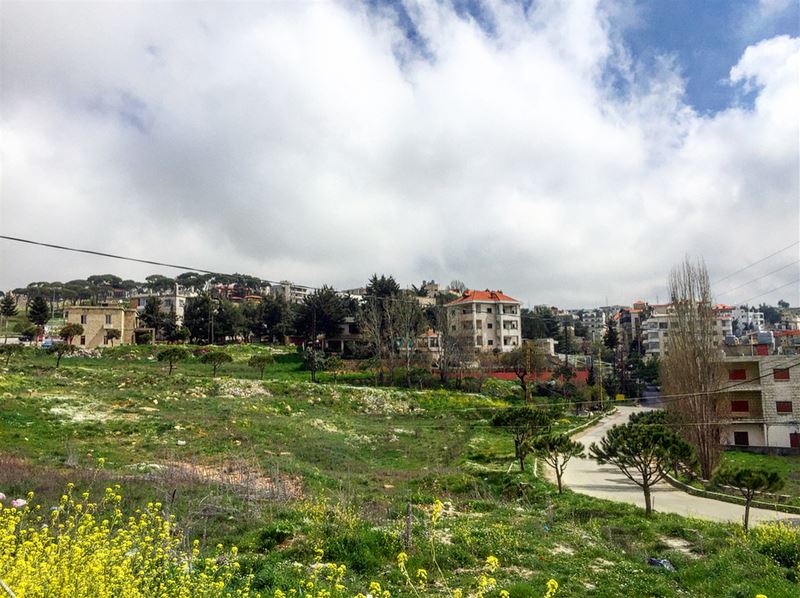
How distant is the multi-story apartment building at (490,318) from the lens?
6906cm

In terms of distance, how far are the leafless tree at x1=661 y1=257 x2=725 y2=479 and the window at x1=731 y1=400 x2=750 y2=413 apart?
9774mm

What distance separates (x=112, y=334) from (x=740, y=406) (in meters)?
61.0

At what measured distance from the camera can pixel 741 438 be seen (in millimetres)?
35344

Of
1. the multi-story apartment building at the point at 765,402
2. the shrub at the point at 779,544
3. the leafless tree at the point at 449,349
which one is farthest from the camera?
the leafless tree at the point at 449,349

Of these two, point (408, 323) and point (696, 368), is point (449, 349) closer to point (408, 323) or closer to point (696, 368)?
point (408, 323)

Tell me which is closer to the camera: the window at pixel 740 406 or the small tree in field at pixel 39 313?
the window at pixel 740 406

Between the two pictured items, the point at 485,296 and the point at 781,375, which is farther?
the point at 485,296

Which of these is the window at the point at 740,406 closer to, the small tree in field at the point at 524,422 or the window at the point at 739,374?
the window at the point at 739,374

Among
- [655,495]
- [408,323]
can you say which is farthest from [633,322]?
[655,495]

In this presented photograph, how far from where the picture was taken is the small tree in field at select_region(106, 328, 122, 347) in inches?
2367

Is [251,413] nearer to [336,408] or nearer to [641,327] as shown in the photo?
[336,408]

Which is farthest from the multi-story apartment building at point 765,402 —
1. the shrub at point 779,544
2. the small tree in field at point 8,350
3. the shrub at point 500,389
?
the small tree in field at point 8,350

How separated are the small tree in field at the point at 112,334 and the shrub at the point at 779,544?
208ft

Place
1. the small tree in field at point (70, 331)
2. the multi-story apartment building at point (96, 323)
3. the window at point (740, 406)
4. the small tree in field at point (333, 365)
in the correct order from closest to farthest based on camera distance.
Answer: the window at point (740, 406) < the small tree in field at point (333, 365) < the small tree in field at point (70, 331) < the multi-story apartment building at point (96, 323)
